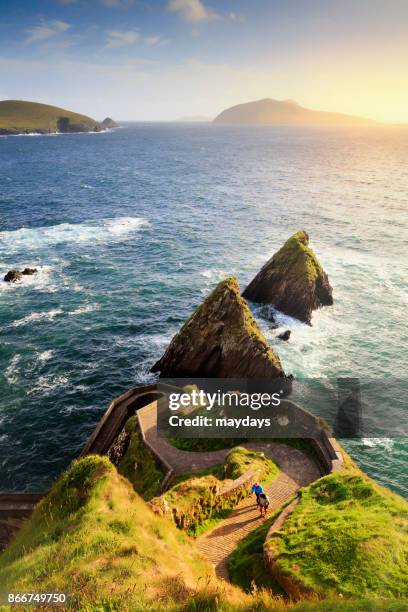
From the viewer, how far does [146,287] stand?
197 ft

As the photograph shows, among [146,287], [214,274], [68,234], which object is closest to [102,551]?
[146,287]

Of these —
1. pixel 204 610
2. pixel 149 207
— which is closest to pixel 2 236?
pixel 149 207

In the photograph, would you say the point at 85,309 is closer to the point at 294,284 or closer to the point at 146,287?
the point at 146,287

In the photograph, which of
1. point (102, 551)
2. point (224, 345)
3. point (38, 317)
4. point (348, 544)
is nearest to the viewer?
point (102, 551)

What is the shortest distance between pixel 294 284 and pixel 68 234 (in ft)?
153

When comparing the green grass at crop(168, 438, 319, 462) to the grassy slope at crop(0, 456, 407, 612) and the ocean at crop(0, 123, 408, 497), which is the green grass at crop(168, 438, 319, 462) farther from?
the grassy slope at crop(0, 456, 407, 612)

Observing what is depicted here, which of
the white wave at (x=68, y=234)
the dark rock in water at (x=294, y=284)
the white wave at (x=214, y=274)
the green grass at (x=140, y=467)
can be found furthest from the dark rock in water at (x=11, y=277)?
the green grass at (x=140, y=467)

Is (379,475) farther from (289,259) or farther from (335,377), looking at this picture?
(289,259)

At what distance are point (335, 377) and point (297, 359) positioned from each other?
432 centimetres

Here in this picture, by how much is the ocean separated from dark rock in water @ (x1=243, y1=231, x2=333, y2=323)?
209cm

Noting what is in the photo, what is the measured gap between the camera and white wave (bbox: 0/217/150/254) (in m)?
72.5

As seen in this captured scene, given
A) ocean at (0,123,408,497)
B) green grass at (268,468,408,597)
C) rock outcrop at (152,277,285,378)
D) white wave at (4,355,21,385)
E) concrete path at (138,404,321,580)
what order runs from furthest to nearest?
white wave at (4,355,21,385)
rock outcrop at (152,277,285,378)
ocean at (0,123,408,497)
concrete path at (138,404,321,580)
green grass at (268,468,408,597)

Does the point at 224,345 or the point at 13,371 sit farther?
the point at 13,371

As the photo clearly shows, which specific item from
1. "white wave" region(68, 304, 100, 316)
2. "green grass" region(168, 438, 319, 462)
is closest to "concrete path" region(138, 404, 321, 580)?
"green grass" region(168, 438, 319, 462)
